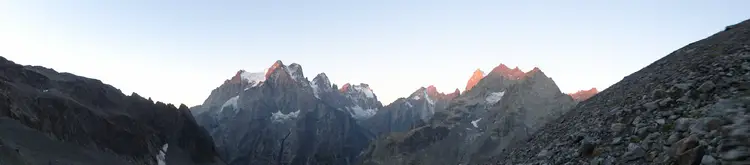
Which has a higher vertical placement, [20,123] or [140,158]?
[20,123]

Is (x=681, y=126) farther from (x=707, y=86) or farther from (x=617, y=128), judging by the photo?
(x=707, y=86)

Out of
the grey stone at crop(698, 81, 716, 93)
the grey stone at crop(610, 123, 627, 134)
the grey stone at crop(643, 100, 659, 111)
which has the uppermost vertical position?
the grey stone at crop(698, 81, 716, 93)

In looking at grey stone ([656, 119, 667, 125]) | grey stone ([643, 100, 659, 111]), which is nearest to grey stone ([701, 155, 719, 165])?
grey stone ([656, 119, 667, 125])

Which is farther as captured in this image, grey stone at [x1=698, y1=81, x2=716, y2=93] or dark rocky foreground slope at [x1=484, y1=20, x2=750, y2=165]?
grey stone at [x1=698, y1=81, x2=716, y2=93]

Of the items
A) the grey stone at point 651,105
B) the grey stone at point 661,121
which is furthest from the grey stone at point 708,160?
the grey stone at point 651,105

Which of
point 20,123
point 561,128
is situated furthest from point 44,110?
point 561,128

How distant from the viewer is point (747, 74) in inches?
565

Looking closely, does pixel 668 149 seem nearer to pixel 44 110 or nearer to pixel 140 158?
pixel 44 110

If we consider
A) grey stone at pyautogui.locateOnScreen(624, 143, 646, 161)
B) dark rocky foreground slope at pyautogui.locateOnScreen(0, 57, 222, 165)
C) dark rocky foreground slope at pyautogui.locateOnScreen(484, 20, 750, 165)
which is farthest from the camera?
dark rocky foreground slope at pyautogui.locateOnScreen(0, 57, 222, 165)

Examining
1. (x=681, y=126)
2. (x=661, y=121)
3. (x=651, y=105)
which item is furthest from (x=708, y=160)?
(x=651, y=105)

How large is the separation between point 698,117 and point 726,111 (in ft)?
2.22

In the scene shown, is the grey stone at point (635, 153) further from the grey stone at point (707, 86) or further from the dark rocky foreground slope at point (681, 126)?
the grey stone at point (707, 86)

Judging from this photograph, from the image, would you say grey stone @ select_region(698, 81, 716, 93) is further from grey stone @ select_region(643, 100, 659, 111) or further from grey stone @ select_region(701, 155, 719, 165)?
grey stone @ select_region(701, 155, 719, 165)

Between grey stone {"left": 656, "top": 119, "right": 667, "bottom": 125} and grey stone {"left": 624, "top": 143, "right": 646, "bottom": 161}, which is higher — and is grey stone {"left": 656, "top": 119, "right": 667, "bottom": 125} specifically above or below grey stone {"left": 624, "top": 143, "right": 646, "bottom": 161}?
above
